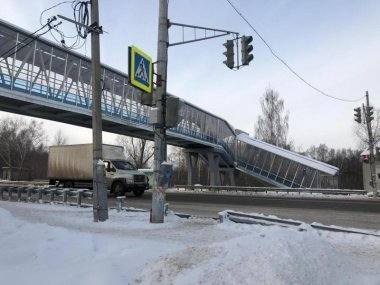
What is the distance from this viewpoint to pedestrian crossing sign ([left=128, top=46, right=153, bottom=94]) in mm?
12266

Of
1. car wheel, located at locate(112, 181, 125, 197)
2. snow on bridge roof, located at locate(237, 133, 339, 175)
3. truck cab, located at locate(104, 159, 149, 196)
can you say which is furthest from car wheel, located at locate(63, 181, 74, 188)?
snow on bridge roof, located at locate(237, 133, 339, 175)

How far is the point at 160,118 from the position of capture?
12.8m

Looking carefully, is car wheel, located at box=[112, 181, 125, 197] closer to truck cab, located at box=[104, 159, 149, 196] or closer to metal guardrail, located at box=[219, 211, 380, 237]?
truck cab, located at box=[104, 159, 149, 196]

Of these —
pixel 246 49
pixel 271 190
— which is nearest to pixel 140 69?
pixel 246 49

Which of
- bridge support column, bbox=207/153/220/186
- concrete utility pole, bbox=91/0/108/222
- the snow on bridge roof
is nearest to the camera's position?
concrete utility pole, bbox=91/0/108/222

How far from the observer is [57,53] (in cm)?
3162

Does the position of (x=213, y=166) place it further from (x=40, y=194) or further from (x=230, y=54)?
(x=230, y=54)

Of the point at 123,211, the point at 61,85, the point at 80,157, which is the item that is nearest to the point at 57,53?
the point at 61,85

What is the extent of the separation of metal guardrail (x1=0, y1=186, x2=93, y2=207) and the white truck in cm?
606

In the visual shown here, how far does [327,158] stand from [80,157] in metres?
85.2

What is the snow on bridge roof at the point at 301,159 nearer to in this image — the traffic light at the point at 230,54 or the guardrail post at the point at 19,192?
the guardrail post at the point at 19,192

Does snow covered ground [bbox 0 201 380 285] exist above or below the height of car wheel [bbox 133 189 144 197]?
below

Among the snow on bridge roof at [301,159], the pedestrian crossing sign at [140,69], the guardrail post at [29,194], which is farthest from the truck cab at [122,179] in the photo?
the snow on bridge roof at [301,159]

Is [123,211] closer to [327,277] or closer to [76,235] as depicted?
[76,235]
